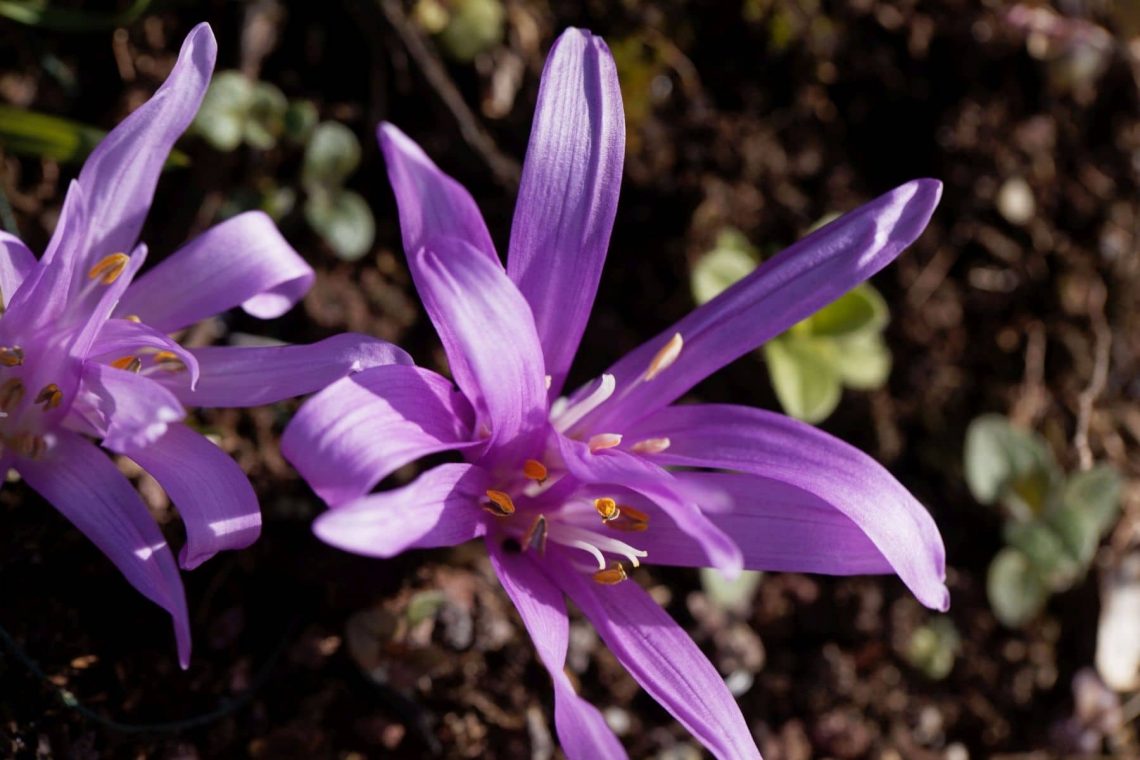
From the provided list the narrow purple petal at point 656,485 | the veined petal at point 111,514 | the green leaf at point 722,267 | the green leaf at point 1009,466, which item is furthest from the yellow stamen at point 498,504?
the green leaf at point 1009,466

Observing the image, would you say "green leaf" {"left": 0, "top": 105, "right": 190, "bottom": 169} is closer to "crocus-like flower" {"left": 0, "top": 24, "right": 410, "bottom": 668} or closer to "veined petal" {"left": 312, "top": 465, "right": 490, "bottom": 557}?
"crocus-like flower" {"left": 0, "top": 24, "right": 410, "bottom": 668}

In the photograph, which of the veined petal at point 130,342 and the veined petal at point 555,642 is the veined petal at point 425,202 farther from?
the veined petal at point 555,642

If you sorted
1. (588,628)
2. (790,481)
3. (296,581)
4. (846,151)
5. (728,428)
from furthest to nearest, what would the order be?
A: (846,151), (588,628), (296,581), (728,428), (790,481)

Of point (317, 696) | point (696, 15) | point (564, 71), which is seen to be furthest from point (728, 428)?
point (696, 15)

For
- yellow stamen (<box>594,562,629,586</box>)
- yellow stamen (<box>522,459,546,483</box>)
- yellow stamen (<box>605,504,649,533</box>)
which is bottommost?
yellow stamen (<box>594,562,629,586</box>)

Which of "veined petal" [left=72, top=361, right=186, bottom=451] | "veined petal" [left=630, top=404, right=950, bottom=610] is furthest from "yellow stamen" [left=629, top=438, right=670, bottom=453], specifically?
"veined petal" [left=72, top=361, right=186, bottom=451]

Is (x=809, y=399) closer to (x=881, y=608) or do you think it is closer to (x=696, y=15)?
(x=881, y=608)
